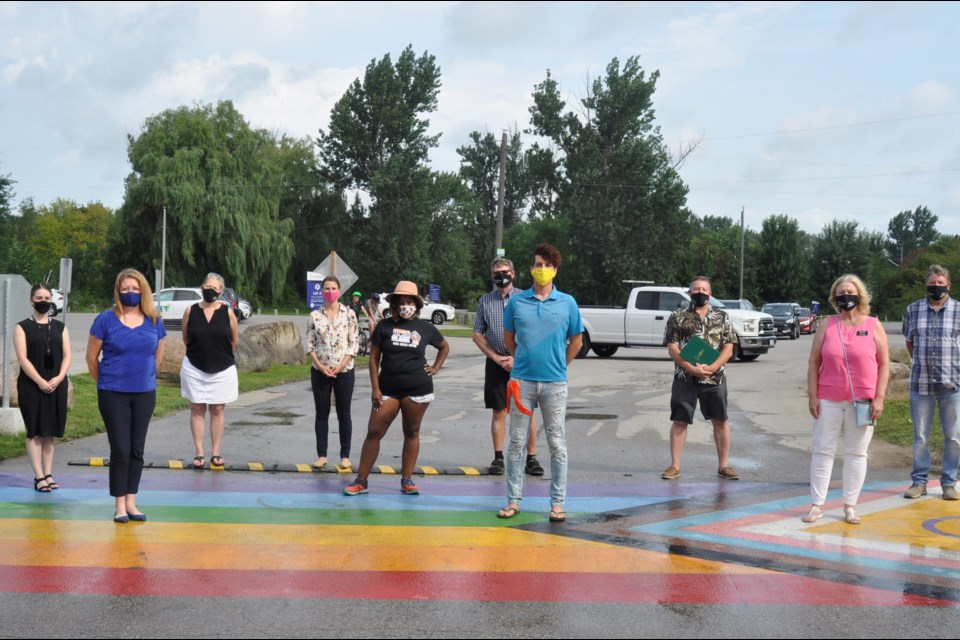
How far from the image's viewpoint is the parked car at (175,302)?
3834cm

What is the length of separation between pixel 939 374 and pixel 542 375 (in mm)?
3462

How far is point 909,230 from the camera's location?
17762 centimetres

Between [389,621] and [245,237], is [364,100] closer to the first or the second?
[245,237]

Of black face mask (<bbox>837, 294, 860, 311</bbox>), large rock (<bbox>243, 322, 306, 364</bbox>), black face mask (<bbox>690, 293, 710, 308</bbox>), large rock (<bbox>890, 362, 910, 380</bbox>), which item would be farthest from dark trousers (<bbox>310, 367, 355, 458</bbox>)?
large rock (<bbox>243, 322, 306, 364</bbox>)

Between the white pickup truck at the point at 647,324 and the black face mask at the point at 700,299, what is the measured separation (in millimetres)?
17448

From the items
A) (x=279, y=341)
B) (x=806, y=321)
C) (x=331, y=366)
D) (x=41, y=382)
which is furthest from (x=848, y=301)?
(x=806, y=321)

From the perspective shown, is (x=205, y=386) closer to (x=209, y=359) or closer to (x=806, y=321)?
(x=209, y=359)

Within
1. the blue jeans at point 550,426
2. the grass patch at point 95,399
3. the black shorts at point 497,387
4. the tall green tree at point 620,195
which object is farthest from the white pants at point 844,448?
the tall green tree at point 620,195

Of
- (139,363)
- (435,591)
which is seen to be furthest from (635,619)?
(139,363)

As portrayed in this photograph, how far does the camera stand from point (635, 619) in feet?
15.7

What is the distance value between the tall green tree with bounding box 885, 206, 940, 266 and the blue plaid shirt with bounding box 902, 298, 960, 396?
580ft

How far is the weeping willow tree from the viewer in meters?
52.5

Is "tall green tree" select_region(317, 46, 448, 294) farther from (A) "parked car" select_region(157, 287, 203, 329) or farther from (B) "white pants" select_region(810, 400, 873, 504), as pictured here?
(B) "white pants" select_region(810, 400, 873, 504)

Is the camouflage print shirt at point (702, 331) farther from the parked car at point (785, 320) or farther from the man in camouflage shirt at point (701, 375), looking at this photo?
the parked car at point (785, 320)
